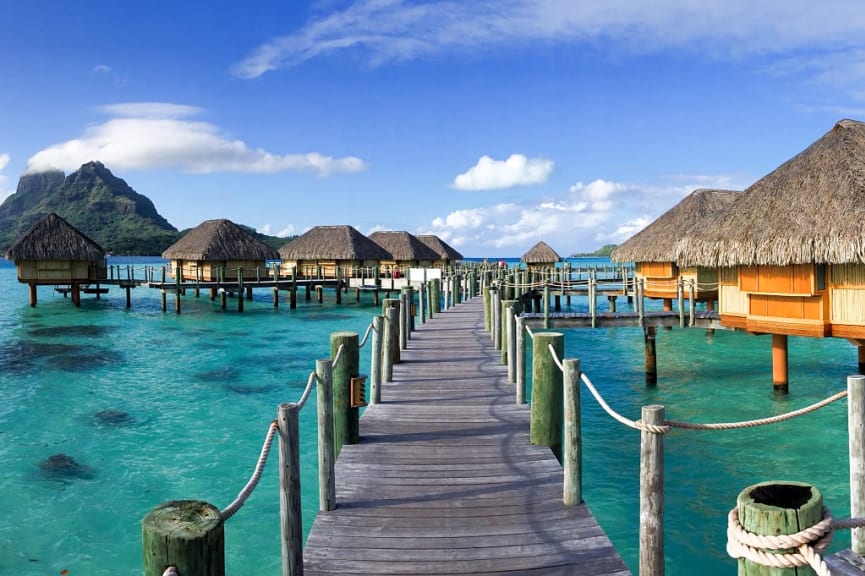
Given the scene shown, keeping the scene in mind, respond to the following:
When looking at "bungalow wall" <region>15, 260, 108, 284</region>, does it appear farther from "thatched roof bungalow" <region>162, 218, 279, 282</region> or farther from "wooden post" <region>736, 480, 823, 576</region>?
"wooden post" <region>736, 480, 823, 576</region>

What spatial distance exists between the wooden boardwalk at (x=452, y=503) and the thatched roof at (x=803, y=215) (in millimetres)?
8506

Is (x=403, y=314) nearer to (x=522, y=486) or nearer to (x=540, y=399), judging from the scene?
(x=540, y=399)

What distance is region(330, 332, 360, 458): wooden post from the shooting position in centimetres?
635

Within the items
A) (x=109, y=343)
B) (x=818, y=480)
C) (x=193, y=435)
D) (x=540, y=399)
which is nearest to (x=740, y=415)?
(x=818, y=480)

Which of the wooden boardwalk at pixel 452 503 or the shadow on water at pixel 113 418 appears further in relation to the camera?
the shadow on water at pixel 113 418

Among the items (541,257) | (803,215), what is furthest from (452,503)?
(541,257)

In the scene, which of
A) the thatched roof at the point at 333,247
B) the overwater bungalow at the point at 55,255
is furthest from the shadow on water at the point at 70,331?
the thatched roof at the point at 333,247

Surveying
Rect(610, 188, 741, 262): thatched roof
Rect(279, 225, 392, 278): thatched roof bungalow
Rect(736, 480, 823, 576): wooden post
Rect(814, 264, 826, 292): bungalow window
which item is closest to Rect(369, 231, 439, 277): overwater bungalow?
Rect(279, 225, 392, 278): thatched roof bungalow

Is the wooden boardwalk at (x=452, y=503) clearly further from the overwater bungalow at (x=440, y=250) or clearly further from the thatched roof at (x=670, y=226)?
the overwater bungalow at (x=440, y=250)

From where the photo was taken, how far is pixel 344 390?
6.36m

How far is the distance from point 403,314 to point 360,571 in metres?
9.15

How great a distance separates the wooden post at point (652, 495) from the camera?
3.69m

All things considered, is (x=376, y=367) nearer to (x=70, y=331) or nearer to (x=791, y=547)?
(x=791, y=547)

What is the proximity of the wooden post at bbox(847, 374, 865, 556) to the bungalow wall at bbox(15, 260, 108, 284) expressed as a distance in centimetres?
4308
